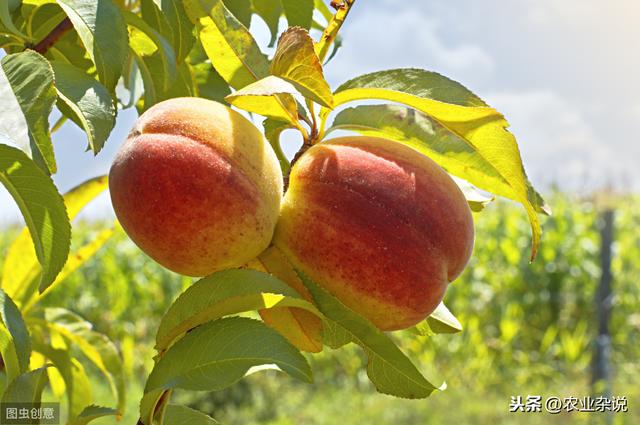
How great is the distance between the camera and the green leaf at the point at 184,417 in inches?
21.8

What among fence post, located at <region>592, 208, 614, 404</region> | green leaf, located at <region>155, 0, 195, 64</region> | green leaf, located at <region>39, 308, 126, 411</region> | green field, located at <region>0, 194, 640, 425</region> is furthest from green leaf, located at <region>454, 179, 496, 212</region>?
green field, located at <region>0, 194, 640, 425</region>

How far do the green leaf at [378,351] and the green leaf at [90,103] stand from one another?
150mm

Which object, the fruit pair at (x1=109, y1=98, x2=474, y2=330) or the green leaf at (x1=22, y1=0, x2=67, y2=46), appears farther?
the green leaf at (x1=22, y1=0, x2=67, y2=46)

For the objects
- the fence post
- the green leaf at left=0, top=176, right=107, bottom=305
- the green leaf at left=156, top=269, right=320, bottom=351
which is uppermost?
the green leaf at left=156, top=269, right=320, bottom=351

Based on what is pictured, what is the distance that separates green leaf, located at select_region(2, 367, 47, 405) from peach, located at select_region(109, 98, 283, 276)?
0.14m

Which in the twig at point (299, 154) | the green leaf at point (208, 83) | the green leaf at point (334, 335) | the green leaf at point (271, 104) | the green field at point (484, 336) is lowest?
the green field at point (484, 336)

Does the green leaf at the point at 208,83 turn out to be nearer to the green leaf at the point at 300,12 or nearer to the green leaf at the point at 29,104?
the green leaf at the point at 300,12

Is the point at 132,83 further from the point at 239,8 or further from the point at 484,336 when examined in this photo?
the point at 484,336

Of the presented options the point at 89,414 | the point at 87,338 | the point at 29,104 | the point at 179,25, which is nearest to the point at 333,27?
the point at 179,25

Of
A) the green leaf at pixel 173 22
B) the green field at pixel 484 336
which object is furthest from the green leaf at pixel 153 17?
the green field at pixel 484 336

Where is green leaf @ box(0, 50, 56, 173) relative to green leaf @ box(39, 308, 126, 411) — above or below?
above

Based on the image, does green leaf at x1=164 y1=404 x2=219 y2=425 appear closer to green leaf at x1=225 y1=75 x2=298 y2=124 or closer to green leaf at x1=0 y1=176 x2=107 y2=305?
green leaf at x1=225 y1=75 x2=298 y2=124

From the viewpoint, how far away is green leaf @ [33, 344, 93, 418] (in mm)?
856

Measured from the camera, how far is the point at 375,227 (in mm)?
498
